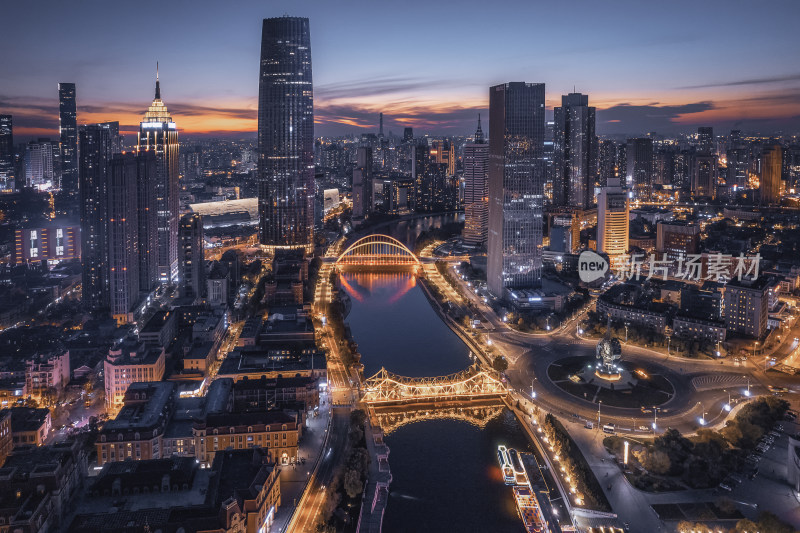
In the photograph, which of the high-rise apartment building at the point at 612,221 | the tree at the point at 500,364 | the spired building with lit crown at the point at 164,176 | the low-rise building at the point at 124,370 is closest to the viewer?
the low-rise building at the point at 124,370

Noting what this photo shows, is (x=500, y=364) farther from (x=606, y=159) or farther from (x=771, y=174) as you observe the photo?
(x=606, y=159)

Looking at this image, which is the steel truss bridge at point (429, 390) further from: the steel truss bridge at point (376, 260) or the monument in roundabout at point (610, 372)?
the steel truss bridge at point (376, 260)

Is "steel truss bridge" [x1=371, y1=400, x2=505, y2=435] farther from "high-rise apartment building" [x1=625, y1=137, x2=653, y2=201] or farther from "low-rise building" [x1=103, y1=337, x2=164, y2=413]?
"high-rise apartment building" [x1=625, y1=137, x2=653, y2=201]

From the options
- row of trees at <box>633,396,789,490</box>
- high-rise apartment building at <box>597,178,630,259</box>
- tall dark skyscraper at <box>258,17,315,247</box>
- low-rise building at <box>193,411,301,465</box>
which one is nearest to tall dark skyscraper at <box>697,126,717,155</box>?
high-rise apartment building at <box>597,178,630,259</box>

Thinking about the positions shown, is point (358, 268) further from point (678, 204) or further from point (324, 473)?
point (678, 204)

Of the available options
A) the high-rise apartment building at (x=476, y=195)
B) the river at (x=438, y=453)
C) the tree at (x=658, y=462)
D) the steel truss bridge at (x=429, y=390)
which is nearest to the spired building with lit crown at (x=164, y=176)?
the river at (x=438, y=453)

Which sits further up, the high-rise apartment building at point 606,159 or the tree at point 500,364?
the high-rise apartment building at point 606,159

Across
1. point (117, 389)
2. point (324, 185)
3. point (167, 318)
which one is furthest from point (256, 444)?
point (324, 185)
